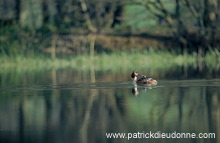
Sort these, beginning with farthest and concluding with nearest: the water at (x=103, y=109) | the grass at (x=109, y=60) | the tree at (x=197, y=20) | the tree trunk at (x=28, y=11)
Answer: the tree trunk at (x=28, y=11) < the tree at (x=197, y=20) < the grass at (x=109, y=60) < the water at (x=103, y=109)

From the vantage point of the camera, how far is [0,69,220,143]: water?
892 cm

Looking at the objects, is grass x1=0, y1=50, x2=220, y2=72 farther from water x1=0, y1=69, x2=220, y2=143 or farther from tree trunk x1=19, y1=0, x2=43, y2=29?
water x1=0, y1=69, x2=220, y2=143

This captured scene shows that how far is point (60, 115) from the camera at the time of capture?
10.7 metres

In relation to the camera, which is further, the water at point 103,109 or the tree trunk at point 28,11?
the tree trunk at point 28,11

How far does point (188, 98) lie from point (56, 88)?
4.33m

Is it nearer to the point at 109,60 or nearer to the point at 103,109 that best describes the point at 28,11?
the point at 109,60

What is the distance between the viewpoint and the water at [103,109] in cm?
892

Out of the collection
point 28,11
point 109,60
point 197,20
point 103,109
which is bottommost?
point 103,109

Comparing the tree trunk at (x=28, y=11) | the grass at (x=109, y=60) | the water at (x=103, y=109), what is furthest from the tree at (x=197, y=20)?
the water at (x=103, y=109)

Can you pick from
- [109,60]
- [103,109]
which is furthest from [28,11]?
[103,109]

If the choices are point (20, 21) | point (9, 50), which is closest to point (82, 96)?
point (9, 50)

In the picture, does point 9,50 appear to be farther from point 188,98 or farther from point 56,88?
point 188,98

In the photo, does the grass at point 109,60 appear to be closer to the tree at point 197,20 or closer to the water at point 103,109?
the tree at point 197,20

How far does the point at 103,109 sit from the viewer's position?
37.3 feet
